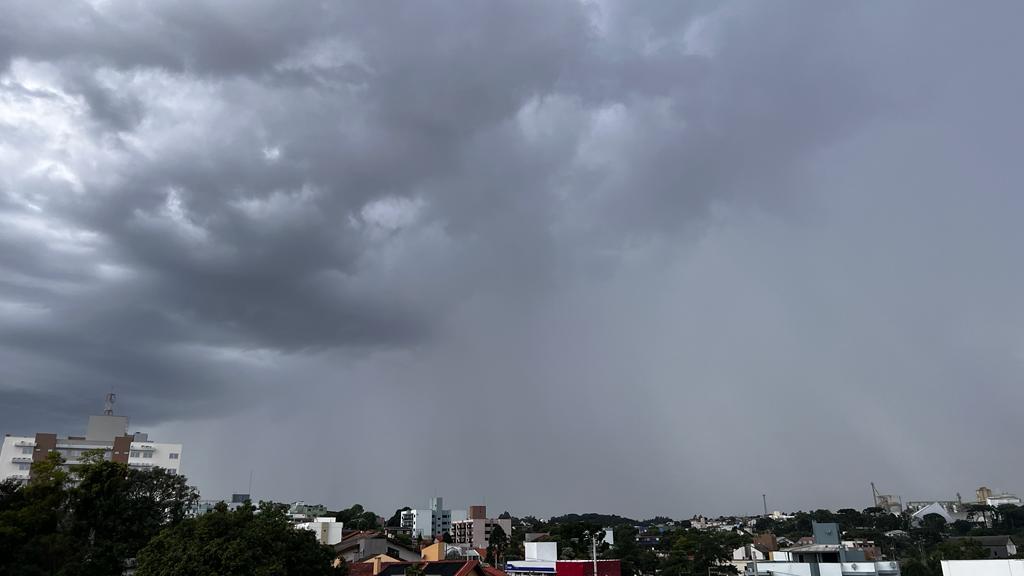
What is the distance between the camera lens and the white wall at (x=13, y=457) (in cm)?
14262

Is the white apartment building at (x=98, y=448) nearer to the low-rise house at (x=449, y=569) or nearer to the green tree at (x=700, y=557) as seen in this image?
the low-rise house at (x=449, y=569)

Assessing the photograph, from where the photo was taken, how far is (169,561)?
145ft

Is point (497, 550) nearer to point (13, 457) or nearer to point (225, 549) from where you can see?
point (225, 549)

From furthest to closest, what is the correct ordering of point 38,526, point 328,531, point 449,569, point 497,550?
point 497,550
point 328,531
point 449,569
point 38,526

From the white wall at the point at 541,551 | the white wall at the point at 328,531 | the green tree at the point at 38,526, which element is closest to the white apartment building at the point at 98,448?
the white wall at the point at 328,531

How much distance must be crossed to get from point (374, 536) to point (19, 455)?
95.5 meters

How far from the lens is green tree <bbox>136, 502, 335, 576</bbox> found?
44.2 meters

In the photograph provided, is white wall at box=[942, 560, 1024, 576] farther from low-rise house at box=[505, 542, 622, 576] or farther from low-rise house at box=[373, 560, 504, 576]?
low-rise house at box=[373, 560, 504, 576]

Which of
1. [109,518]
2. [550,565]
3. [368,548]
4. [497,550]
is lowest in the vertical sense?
[497,550]

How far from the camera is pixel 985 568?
6731 cm

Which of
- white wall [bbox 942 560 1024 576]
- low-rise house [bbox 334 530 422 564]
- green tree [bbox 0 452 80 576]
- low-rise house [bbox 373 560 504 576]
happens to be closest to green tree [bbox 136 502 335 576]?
low-rise house [bbox 373 560 504 576]

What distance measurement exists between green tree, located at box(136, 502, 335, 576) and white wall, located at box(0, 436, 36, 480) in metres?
124

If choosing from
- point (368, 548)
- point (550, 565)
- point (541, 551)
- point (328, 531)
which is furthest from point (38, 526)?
point (328, 531)

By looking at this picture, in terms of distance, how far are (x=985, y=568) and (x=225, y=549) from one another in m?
70.1
